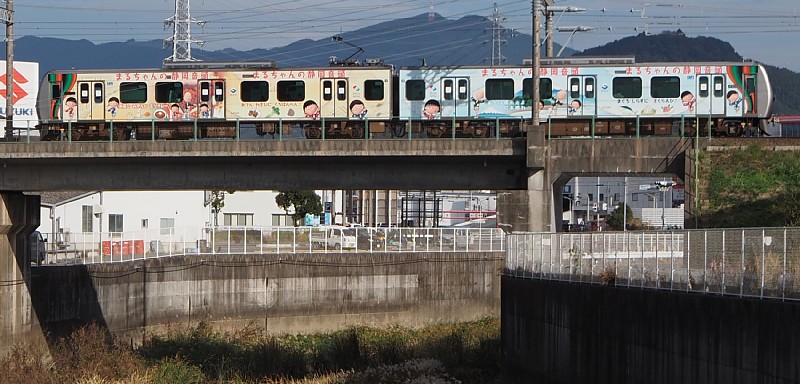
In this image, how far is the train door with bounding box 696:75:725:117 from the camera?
147 feet

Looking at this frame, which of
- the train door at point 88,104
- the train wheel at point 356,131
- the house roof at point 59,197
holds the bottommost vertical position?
the house roof at point 59,197

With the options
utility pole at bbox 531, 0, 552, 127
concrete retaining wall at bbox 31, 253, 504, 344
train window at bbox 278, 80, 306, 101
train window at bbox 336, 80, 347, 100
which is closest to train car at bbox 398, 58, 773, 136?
train window at bbox 336, 80, 347, 100

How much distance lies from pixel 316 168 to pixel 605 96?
13519 millimetres

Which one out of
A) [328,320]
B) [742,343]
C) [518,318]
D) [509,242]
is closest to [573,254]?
[518,318]

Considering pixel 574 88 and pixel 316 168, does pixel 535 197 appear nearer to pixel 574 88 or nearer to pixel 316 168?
pixel 316 168

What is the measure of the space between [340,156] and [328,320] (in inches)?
680

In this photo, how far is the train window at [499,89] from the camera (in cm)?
4544

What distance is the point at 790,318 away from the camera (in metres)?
14.4

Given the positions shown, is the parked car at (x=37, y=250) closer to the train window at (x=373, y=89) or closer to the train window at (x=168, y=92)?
the train window at (x=168, y=92)

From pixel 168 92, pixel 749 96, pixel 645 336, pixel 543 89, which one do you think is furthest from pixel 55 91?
pixel 645 336

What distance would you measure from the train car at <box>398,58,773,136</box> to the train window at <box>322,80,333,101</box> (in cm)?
320

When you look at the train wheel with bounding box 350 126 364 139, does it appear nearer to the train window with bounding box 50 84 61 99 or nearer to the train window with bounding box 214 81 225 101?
the train window with bounding box 214 81 225 101

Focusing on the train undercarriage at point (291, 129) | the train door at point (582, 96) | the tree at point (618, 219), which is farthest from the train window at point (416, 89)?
the tree at point (618, 219)

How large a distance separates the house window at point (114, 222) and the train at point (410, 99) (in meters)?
21.3
